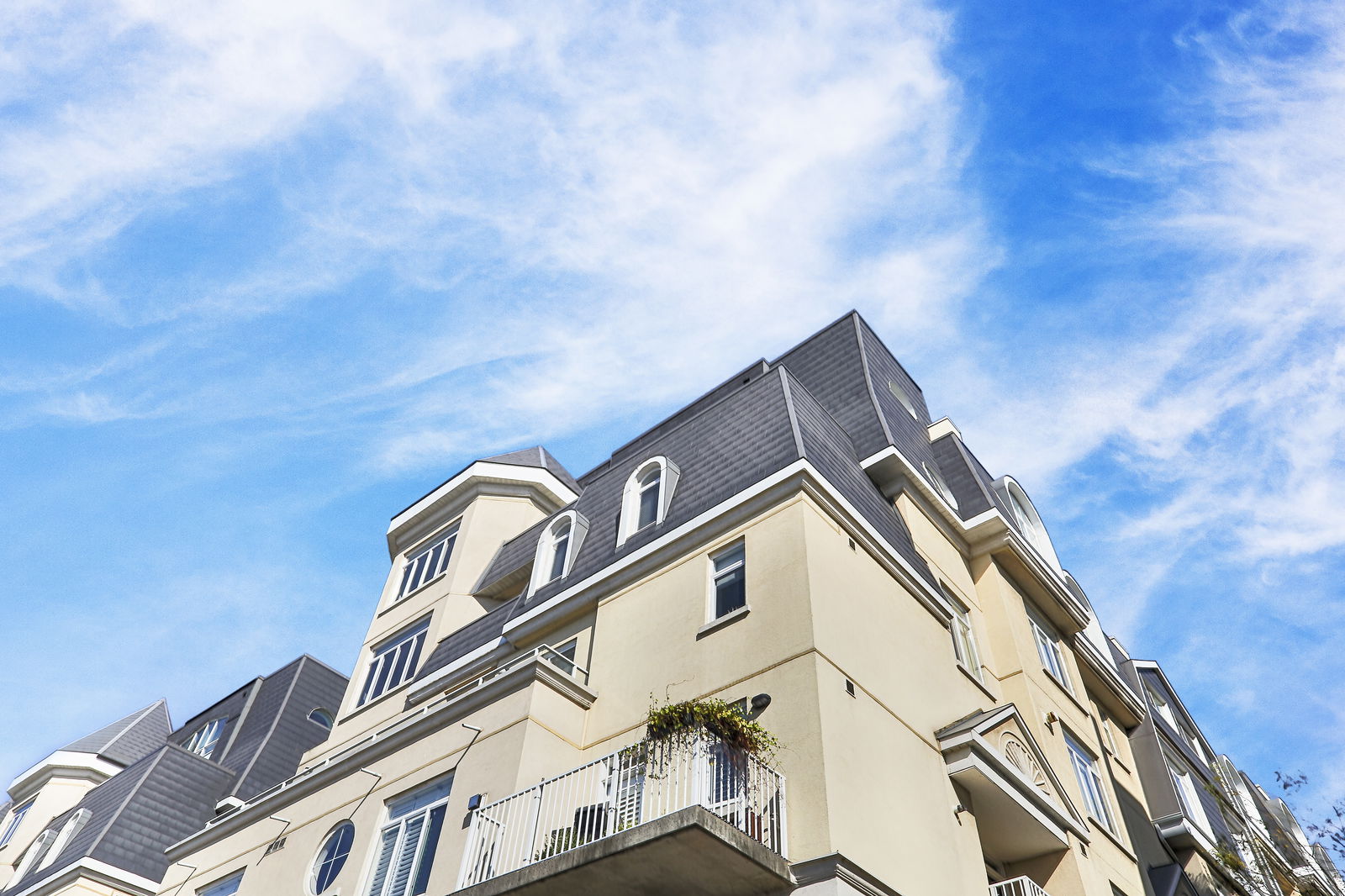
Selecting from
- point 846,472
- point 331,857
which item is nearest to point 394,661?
point 331,857

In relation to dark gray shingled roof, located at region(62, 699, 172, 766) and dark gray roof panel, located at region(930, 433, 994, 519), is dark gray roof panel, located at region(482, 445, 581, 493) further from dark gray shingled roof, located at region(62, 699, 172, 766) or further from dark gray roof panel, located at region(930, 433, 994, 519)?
dark gray shingled roof, located at region(62, 699, 172, 766)

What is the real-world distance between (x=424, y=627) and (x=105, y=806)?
11.5 m

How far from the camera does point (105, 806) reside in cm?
2680

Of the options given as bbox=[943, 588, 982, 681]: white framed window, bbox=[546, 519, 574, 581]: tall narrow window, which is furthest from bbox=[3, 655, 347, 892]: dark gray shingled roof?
bbox=[943, 588, 982, 681]: white framed window

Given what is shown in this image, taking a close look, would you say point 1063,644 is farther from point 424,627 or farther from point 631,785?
point 424,627

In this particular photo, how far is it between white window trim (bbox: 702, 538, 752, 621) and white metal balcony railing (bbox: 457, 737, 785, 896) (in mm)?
2772

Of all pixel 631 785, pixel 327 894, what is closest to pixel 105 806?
pixel 327 894

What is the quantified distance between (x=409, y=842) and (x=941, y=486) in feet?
39.9

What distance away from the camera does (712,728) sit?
1145cm

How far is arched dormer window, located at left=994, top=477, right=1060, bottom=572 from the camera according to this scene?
22.1 metres

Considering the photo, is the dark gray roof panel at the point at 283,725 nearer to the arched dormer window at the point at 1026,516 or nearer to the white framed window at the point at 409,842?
the white framed window at the point at 409,842

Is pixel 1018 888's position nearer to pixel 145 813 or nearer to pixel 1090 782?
pixel 1090 782

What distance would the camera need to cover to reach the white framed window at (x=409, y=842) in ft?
46.2

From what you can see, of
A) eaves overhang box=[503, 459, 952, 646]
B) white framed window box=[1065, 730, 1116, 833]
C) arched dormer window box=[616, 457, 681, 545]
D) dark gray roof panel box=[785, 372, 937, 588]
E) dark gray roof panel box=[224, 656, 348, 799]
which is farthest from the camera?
dark gray roof panel box=[224, 656, 348, 799]
